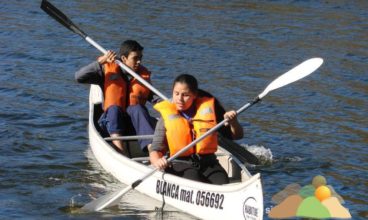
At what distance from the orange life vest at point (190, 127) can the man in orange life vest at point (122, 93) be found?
143 cm

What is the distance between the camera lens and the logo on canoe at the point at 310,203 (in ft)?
28.7

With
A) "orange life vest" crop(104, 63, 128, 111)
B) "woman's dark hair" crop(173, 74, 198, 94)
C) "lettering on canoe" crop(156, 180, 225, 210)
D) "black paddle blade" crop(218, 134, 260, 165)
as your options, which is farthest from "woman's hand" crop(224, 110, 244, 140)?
"orange life vest" crop(104, 63, 128, 111)

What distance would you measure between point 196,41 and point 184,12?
2.67m

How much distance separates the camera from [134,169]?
9.41 metres

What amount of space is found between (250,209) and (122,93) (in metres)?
3.12

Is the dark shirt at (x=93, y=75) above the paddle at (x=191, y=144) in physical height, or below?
above

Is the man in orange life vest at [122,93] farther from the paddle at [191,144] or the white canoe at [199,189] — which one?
the paddle at [191,144]

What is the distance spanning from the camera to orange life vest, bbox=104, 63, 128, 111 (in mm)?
10531

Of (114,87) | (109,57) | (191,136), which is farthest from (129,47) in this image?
(191,136)

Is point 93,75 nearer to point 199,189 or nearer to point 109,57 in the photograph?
point 109,57

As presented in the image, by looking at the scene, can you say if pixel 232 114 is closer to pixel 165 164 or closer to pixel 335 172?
pixel 165 164

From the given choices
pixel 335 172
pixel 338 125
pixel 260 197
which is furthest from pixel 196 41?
pixel 260 197

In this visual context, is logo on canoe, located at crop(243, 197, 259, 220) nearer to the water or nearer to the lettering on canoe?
the lettering on canoe

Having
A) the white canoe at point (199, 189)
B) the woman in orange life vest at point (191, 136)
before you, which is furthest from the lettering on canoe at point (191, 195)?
the woman in orange life vest at point (191, 136)
